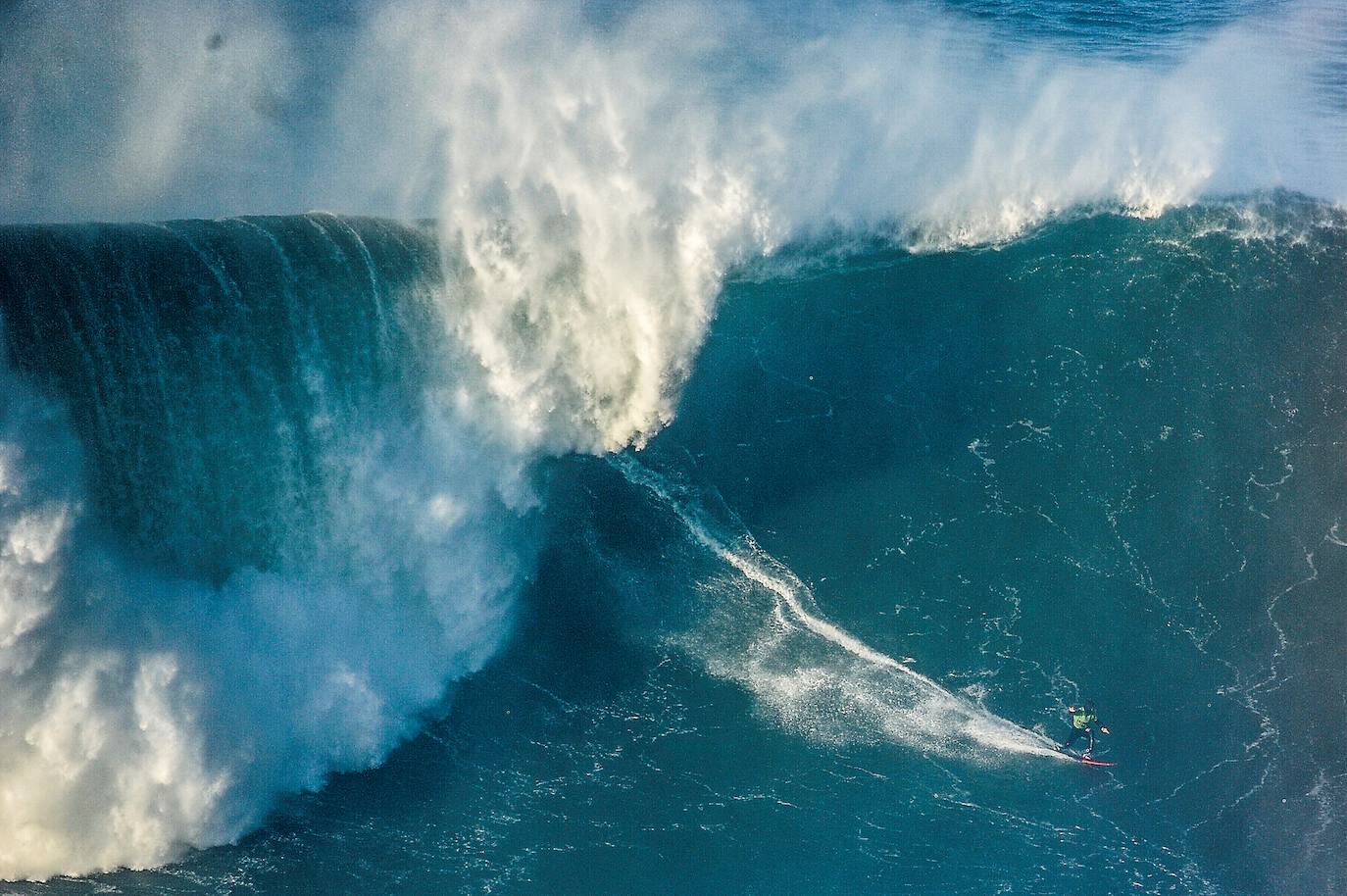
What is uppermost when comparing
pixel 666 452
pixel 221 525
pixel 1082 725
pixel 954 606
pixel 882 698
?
pixel 666 452

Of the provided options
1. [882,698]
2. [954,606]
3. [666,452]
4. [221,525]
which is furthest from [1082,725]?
[221,525]

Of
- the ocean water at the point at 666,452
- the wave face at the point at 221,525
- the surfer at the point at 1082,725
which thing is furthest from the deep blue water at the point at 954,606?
the wave face at the point at 221,525

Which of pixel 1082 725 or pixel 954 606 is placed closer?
pixel 1082 725

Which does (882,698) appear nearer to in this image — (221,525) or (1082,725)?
(1082,725)

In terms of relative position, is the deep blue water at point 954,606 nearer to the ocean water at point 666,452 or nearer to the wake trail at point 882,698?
the ocean water at point 666,452

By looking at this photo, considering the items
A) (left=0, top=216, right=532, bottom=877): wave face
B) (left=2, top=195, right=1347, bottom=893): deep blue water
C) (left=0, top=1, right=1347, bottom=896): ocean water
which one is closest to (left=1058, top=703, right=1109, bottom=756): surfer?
(left=0, top=1, right=1347, bottom=896): ocean water

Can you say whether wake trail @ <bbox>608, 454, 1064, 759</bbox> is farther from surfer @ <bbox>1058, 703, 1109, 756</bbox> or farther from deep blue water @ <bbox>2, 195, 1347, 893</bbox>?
surfer @ <bbox>1058, 703, 1109, 756</bbox>
